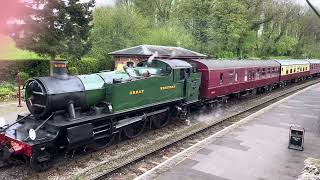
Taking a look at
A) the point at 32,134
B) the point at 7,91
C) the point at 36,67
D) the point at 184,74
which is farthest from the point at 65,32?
the point at 32,134

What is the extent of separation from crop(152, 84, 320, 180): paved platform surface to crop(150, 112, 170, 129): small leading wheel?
8.44 ft

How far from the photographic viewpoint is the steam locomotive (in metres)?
8.91

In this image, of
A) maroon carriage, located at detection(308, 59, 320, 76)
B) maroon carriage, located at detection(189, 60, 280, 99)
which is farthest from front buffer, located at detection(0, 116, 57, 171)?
maroon carriage, located at detection(308, 59, 320, 76)

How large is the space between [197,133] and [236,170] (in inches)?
166

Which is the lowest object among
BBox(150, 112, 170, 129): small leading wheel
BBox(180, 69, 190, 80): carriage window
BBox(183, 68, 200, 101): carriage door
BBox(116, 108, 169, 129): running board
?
BBox(150, 112, 170, 129): small leading wheel

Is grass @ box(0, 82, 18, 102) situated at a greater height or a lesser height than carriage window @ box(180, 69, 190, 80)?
lesser

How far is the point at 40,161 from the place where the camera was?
856 cm

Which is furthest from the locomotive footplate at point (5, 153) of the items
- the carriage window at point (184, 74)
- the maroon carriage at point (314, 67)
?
the maroon carriage at point (314, 67)

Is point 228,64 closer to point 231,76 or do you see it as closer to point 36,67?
point 231,76

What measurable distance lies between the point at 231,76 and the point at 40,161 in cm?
1286

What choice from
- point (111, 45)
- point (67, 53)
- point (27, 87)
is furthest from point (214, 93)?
point (111, 45)

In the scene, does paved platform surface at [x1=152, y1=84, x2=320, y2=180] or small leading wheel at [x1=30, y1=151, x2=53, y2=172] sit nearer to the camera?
small leading wheel at [x1=30, y1=151, x2=53, y2=172]

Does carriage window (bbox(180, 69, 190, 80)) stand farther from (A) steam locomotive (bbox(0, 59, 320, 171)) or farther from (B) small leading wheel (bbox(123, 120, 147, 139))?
(B) small leading wheel (bbox(123, 120, 147, 139))

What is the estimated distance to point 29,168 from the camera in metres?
9.17
